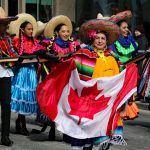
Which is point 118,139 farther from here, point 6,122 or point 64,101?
point 6,122

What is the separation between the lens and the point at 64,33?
30.1 feet

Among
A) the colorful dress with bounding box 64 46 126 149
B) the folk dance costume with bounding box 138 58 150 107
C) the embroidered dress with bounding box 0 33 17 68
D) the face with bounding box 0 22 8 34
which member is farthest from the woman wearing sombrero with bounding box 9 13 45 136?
the colorful dress with bounding box 64 46 126 149

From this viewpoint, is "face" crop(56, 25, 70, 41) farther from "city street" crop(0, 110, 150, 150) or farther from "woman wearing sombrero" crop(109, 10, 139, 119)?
"city street" crop(0, 110, 150, 150)

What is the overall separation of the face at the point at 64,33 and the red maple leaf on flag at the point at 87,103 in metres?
2.39

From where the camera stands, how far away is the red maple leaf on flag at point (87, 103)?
679 centimetres

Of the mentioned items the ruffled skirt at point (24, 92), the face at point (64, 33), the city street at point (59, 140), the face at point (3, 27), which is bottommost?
the city street at point (59, 140)

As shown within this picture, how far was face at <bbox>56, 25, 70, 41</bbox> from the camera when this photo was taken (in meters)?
9.13

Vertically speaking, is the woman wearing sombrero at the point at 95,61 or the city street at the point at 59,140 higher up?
the woman wearing sombrero at the point at 95,61

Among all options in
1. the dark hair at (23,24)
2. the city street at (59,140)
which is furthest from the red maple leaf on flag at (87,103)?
the dark hair at (23,24)

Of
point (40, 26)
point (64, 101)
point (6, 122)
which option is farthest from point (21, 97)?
point (64, 101)

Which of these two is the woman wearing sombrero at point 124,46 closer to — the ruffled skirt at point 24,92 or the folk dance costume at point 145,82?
the folk dance costume at point 145,82

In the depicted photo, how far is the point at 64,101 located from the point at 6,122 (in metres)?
1.97

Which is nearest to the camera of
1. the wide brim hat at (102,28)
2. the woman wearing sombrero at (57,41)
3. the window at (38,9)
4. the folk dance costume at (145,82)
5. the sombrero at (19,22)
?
the wide brim hat at (102,28)

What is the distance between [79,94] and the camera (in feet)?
22.5
